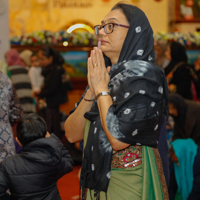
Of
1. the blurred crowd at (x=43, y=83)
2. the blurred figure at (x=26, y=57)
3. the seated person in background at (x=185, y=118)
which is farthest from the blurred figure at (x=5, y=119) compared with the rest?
the blurred figure at (x=26, y=57)

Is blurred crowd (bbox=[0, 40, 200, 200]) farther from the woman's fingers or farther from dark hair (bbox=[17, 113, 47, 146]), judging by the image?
the woman's fingers

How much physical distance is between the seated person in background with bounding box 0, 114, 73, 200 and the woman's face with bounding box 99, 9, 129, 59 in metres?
0.77

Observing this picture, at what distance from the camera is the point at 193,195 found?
340cm

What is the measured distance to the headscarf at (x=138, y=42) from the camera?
1703 mm

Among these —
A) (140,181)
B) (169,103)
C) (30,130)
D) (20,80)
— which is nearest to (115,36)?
(140,181)

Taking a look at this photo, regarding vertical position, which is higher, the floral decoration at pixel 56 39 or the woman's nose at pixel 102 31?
the woman's nose at pixel 102 31

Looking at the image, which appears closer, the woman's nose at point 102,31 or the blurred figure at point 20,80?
the woman's nose at point 102,31

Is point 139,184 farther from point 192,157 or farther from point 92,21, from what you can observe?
point 92,21

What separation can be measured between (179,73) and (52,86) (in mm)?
2022

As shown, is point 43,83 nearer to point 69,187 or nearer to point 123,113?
point 69,187

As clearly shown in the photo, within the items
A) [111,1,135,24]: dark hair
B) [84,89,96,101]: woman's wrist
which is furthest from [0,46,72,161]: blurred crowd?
[111,1,135,24]: dark hair

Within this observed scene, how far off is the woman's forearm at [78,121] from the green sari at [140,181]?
316 millimetres

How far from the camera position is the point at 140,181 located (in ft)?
5.50

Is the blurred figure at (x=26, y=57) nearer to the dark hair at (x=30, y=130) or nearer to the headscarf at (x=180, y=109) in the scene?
the headscarf at (x=180, y=109)
